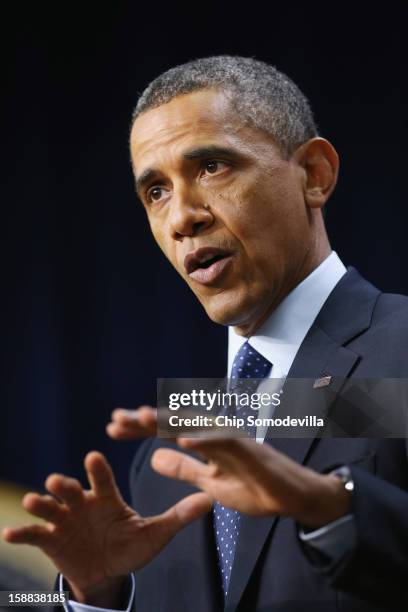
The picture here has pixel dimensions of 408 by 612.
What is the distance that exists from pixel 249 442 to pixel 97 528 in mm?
424

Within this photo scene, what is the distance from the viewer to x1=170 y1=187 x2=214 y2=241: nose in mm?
1505

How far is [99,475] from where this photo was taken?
3.80 ft

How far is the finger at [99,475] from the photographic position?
1.13 meters

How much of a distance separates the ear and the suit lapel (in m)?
0.19

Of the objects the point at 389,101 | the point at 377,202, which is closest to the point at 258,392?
the point at 377,202

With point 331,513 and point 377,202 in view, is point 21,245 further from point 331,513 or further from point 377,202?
point 331,513

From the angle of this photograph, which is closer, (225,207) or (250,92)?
(225,207)

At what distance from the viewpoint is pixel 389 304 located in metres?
1.48

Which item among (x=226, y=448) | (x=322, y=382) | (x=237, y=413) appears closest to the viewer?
(x=226, y=448)

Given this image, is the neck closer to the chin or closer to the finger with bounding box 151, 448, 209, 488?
the chin

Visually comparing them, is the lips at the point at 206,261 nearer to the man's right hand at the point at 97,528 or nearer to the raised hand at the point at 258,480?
the man's right hand at the point at 97,528

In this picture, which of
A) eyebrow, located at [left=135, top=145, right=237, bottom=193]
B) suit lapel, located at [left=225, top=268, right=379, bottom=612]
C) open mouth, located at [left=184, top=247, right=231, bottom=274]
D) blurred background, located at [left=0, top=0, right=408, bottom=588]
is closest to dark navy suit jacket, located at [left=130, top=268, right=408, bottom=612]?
suit lapel, located at [left=225, top=268, right=379, bottom=612]

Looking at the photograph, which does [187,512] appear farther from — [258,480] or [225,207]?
[225,207]

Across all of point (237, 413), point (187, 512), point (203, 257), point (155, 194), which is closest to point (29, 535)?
point (187, 512)
